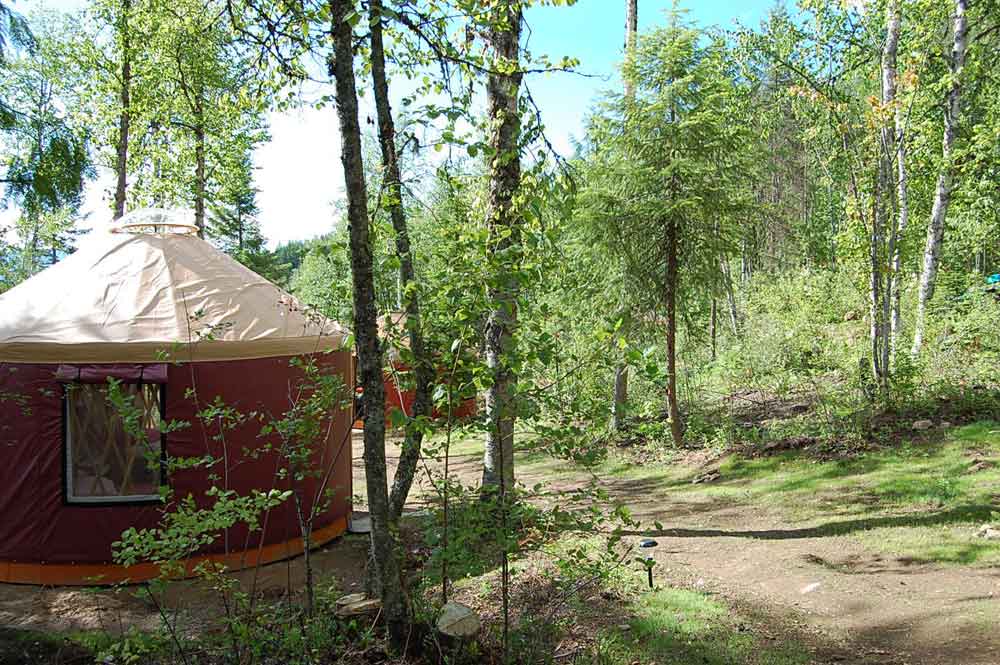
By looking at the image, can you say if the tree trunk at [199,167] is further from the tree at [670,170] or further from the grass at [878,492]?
the grass at [878,492]

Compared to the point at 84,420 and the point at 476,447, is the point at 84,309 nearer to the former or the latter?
the point at 84,420

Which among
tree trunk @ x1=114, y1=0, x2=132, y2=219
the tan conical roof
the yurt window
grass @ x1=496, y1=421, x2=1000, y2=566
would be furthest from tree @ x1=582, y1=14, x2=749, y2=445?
tree trunk @ x1=114, y1=0, x2=132, y2=219

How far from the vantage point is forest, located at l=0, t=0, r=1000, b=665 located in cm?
316

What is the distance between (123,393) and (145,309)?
82cm

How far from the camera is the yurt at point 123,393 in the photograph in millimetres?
5762

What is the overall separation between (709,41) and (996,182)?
7.25m

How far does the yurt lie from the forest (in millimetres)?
150

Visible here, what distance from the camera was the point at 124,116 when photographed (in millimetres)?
12453

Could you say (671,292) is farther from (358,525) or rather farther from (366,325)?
(366,325)

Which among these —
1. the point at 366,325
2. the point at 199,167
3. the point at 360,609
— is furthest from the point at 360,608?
the point at 199,167

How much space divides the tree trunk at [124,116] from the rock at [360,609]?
36.4ft

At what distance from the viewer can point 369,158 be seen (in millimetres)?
22312

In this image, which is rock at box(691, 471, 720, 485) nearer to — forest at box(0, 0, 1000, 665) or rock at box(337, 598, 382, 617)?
forest at box(0, 0, 1000, 665)

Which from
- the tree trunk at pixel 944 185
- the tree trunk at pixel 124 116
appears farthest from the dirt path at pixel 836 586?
the tree trunk at pixel 124 116
